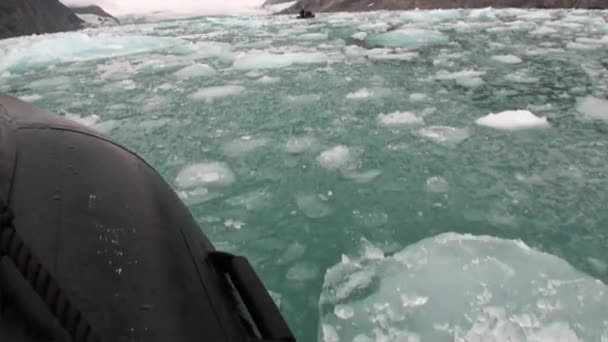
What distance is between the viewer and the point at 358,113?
630 centimetres

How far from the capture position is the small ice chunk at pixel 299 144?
5.06 metres

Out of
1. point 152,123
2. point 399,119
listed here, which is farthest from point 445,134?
point 152,123

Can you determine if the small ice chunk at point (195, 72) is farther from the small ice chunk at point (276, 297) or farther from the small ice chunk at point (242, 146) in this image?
the small ice chunk at point (276, 297)

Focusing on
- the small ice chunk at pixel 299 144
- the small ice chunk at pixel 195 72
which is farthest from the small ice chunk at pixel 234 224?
the small ice chunk at pixel 195 72

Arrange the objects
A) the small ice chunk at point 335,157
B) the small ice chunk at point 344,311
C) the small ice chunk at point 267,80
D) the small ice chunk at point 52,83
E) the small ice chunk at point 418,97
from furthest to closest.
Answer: the small ice chunk at point 52,83, the small ice chunk at point 267,80, the small ice chunk at point 418,97, the small ice chunk at point 335,157, the small ice chunk at point 344,311

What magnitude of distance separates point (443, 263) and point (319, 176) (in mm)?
1775

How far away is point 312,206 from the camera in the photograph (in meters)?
3.84

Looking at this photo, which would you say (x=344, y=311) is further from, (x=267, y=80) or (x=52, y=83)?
(x=52, y=83)

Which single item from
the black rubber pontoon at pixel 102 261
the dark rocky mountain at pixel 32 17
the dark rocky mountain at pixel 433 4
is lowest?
the dark rocky mountain at pixel 433 4

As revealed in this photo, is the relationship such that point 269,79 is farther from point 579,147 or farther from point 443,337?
A: point 443,337

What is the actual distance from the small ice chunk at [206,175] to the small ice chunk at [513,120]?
129 inches

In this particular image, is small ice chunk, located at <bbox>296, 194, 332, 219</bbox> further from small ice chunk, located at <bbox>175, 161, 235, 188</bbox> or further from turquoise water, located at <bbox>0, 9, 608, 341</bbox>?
small ice chunk, located at <bbox>175, 161, 235, 188</bbox>

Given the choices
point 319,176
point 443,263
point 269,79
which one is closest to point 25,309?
point 443,263

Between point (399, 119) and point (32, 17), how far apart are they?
126m
